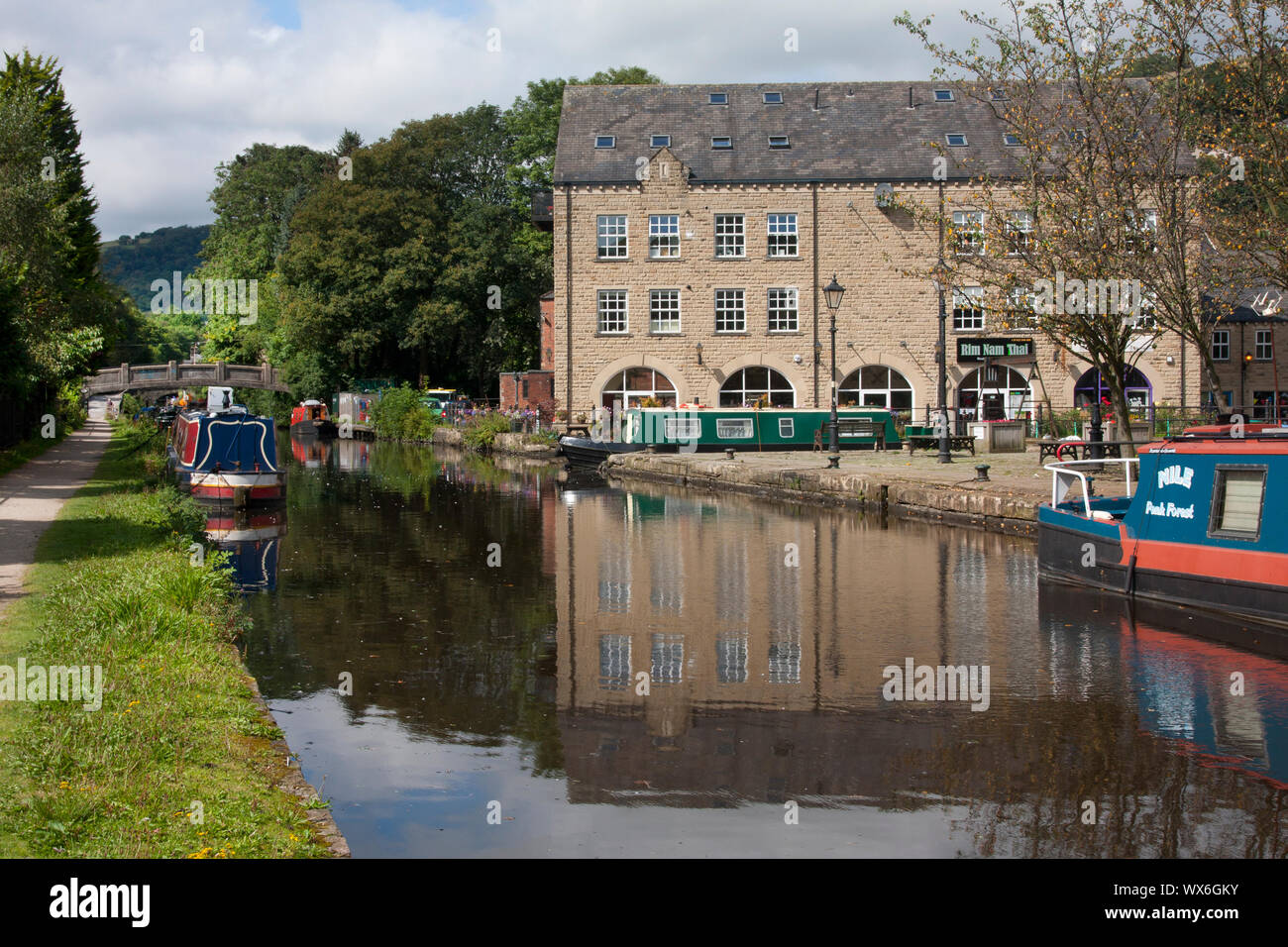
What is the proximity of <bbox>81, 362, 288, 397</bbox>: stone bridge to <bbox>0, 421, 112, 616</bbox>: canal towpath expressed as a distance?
37.2 meters

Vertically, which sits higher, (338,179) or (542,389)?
(338,179)

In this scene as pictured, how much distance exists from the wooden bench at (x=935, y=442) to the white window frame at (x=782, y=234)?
10.6m

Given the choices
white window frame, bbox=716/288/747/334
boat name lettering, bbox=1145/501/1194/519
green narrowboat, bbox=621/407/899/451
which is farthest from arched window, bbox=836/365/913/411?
boat name lettering, bbox=1145/501/1194/519

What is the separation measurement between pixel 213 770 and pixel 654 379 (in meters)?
38.4

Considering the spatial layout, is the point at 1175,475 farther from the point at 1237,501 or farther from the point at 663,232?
the point at 663,232

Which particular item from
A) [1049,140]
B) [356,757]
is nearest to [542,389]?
[1049,140]

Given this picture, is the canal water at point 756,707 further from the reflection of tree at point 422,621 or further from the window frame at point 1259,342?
the window frame at point 1259,342

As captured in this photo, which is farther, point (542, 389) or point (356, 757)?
point (542, 389)

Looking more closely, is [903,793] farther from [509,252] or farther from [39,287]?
[509,252]

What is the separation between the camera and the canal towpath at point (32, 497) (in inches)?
509

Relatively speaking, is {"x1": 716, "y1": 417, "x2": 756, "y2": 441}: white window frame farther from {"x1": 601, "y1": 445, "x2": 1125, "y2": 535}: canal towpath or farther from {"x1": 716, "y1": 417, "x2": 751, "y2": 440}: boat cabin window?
{"x1": 601, "y1": 445, "x2": 1125, "y2": 535}: canal towpath

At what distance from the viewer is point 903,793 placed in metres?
7.12

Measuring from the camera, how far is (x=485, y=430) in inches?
1857

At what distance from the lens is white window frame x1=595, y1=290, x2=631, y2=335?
44344mm
